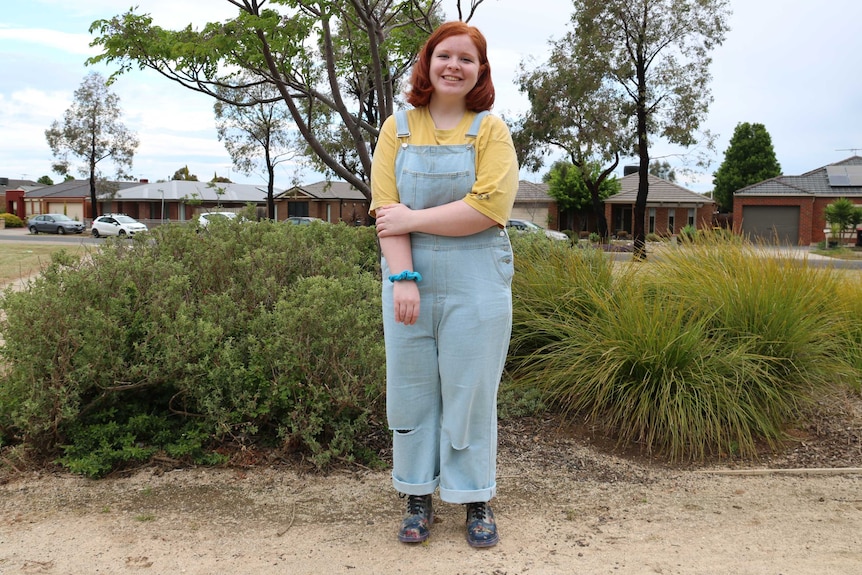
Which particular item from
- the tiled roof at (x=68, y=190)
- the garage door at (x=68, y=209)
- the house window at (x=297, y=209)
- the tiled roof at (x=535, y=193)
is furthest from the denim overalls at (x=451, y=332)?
the tiled roof at (x=68, y=190)

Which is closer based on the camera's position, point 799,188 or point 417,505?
point 417,505

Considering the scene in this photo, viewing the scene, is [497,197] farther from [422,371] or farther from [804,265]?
[804,265]

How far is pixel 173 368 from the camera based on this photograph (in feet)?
12.5

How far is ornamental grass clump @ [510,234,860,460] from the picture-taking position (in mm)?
4488

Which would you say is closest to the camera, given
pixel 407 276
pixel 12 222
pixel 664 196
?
pixel 407 276

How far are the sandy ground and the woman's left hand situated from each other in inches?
49.6

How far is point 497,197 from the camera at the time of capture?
109 inches

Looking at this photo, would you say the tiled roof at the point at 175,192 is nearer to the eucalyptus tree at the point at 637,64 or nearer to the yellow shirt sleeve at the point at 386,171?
the eucalyptus tree at the point at 637,64

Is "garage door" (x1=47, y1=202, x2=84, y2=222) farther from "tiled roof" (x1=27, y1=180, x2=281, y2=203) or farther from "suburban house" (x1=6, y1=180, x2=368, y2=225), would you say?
"tiled roof" (x1=27, y1=180, x2=281, y2=203)

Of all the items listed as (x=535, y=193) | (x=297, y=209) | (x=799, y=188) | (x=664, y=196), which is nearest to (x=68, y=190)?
(x=297, y=209)

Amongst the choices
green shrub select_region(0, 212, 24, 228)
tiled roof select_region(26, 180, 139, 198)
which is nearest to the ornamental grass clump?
green shrub select_region(0, 212, 24, 228)

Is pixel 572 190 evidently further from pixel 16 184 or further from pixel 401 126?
pixel 16 184

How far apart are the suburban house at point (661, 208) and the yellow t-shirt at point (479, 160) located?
137 feet

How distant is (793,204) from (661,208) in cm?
698
